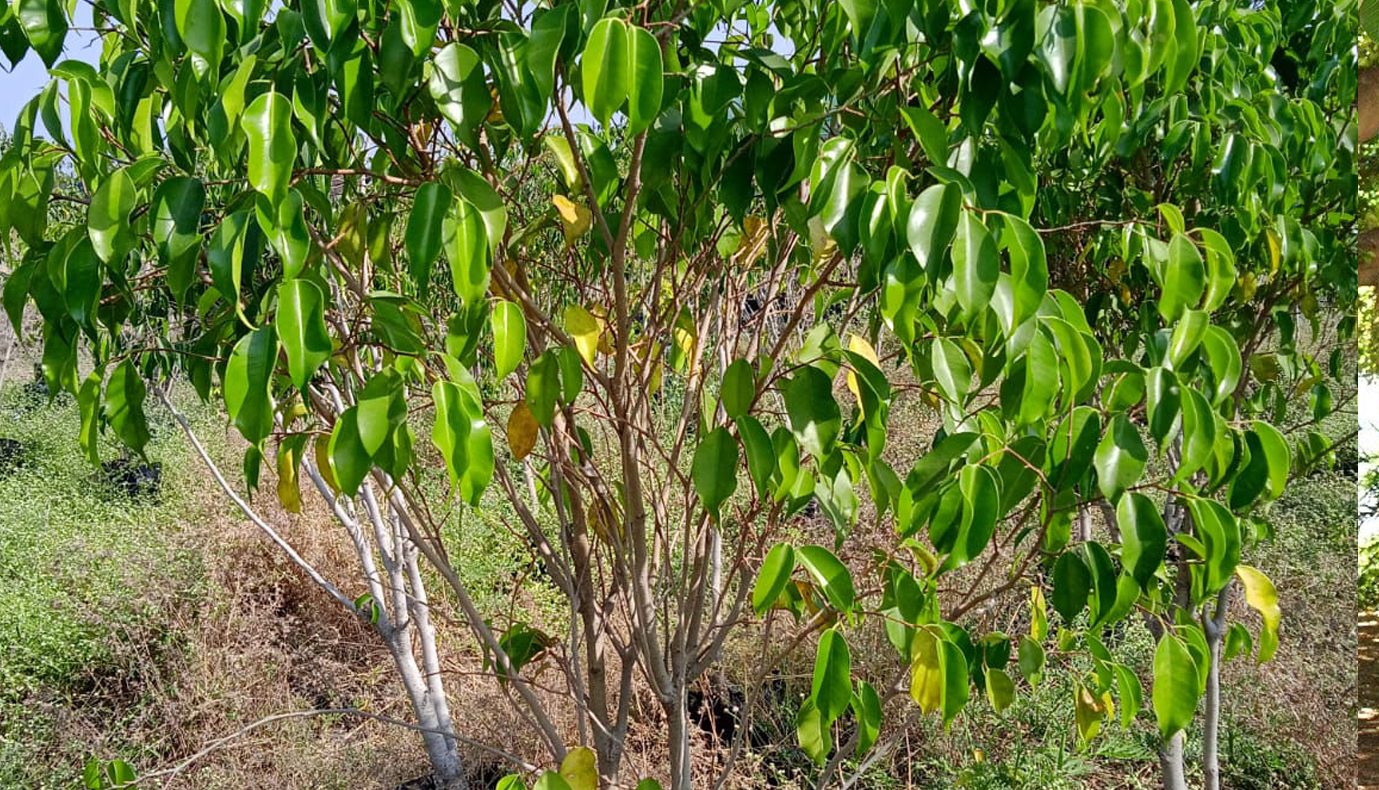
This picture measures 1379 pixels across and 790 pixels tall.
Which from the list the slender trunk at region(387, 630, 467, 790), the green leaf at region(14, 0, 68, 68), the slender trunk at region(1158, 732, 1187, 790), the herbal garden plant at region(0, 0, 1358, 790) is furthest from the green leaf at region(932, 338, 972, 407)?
the slender trunk at region(387, 630, 467, 790)

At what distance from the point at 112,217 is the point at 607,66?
1.08 feet

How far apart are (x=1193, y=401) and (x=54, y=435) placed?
5519 millimetres

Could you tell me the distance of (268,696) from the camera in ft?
9.52

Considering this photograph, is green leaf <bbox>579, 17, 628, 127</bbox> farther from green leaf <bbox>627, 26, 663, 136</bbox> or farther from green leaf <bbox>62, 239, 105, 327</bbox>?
green leaf <bbox>62, 239, 105, 327</bbox>

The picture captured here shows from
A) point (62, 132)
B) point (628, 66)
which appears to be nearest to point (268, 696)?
point (62, 132)

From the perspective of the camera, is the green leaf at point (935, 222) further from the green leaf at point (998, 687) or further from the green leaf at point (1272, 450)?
the green leaf at point (998, 687)

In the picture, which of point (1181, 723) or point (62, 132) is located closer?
point (62, 132)

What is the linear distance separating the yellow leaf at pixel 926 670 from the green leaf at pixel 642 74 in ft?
1.70

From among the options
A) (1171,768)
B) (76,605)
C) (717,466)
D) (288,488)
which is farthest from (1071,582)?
(76,605)

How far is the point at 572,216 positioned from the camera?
0.98 m

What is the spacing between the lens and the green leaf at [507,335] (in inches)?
30.2

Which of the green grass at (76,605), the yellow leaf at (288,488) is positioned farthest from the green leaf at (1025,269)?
the green grass at (76,605)

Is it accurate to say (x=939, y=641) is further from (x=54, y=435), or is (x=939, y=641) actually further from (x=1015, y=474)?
(x=54, y=435)

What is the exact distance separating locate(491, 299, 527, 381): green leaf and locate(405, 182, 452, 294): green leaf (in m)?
0.09
